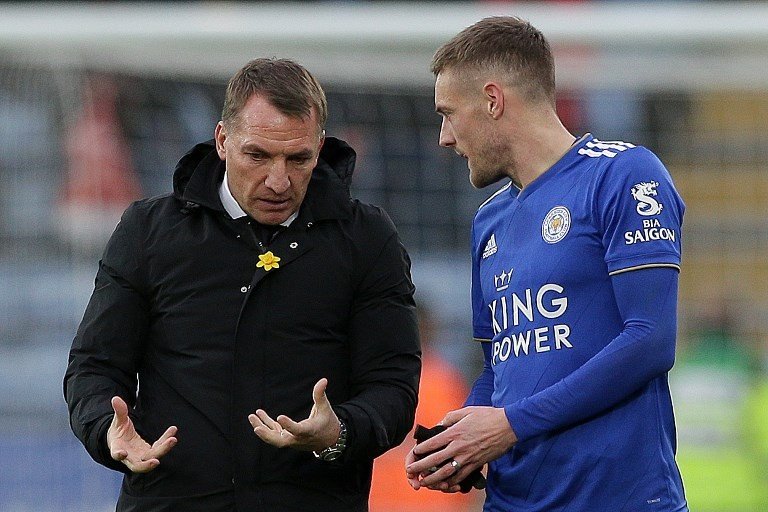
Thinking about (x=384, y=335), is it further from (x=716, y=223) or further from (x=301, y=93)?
(x=716, y=223)

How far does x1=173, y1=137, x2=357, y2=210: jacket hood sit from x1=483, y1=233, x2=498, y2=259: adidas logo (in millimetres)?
366

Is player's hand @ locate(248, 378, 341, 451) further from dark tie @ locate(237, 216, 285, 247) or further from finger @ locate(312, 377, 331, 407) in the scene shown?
dark tie @ locate(237, 216, 285, 247)

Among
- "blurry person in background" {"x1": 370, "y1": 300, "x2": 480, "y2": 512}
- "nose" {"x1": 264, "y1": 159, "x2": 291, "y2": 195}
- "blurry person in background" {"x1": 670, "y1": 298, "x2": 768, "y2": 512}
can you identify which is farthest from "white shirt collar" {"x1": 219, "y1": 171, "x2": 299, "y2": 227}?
"blurry person in background" {"x1": 670, "y1": 298, "x2": 768, "y2": 512}

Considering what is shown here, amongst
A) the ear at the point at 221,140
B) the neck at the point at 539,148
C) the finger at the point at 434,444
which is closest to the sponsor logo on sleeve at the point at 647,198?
the neck at the point at 539,148

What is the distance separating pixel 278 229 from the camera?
319cm

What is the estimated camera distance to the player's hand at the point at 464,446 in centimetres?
285

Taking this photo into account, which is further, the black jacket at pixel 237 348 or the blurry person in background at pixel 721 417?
the blurry person in background at pixel 721 417

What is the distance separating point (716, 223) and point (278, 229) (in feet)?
16.7

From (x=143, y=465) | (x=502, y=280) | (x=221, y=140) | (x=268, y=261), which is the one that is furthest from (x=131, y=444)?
(x=502, y=280)

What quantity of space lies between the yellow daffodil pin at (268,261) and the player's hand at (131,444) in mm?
441

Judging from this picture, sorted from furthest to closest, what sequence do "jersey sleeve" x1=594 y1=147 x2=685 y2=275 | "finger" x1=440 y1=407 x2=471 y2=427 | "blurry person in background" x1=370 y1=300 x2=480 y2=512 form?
1. "blurry person in background" x1=370 y1=300 x2=480 y2=512
2. "finger" x1=440 y1=407 x2=471 y2=427
3. "jersey sleeve" x1=594 y1=147 x2=685 y2=275

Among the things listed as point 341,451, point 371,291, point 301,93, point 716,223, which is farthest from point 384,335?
point 716,223

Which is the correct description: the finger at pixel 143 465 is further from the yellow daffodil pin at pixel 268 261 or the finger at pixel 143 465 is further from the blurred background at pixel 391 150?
the blurred background at pixel 391 150

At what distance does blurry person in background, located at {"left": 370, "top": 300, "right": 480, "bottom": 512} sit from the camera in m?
7.05
